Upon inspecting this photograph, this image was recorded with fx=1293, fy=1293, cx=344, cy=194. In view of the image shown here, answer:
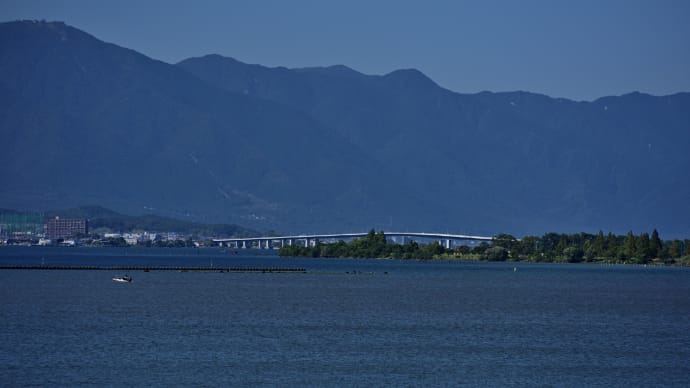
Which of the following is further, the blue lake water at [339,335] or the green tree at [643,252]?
the green tree at [643,252]

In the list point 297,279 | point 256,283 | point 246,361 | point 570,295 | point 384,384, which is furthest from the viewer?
point 297,279

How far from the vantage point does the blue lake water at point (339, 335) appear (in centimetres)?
5388

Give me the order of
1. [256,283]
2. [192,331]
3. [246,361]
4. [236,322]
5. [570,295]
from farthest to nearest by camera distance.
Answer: [256,283] < [570,295] < [236,322] < [192,331] < [246,361]

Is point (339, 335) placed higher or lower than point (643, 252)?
lower

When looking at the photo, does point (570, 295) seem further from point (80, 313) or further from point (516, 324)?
point (80, 313)

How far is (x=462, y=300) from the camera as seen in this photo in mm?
97500

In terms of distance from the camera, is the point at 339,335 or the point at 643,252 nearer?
the point at 339,335

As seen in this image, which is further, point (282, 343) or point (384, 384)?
point (282, 343)

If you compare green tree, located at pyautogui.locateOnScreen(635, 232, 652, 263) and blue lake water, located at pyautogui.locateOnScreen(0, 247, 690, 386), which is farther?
green tree, located at pyautogui.locateOnScreen(635, 232, 652, 263)

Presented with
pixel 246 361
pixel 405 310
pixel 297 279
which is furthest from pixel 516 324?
pixel 297 279

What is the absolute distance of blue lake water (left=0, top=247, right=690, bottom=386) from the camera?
177 ft

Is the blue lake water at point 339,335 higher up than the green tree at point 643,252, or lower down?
lower down

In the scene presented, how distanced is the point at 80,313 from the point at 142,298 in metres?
15.6

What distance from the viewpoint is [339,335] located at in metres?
68.5
